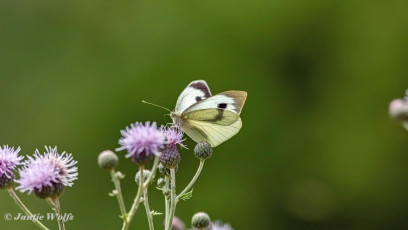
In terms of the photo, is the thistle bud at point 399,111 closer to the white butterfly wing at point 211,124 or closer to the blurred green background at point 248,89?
the white butterfly wing at point 211,124

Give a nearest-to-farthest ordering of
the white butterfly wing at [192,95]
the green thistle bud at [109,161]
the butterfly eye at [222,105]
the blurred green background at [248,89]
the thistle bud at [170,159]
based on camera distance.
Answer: the green thistle bud at [109,161] < the thistle bud at [170,159] < the butterfly eye at [222,105] < the white butterfly wing at [192,95] < the blurred green background at [248,89]

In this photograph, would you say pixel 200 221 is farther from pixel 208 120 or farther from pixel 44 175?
pixel 208 120

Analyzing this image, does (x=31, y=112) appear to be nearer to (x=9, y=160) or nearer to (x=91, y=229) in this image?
(x=91, y=229)

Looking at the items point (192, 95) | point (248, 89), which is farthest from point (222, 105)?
point (248, 89)

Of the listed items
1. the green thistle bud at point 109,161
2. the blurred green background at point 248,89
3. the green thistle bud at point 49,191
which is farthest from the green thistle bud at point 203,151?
the blurred green background at point 248,89

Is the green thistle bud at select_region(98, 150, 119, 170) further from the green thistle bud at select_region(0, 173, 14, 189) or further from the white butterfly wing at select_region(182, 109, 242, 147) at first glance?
the white butterfly wing at select_region(182, 109, 242, 147)

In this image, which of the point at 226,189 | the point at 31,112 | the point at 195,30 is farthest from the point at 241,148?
the point at 31,112
